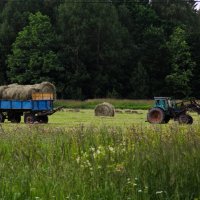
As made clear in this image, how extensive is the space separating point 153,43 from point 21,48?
61.1ft

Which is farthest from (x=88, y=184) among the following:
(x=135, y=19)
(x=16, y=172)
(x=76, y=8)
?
(x=135, y=19)

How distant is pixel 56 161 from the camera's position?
1053 cm

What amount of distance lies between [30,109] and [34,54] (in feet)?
154

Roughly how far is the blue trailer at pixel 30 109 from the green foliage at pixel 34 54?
42379 mm

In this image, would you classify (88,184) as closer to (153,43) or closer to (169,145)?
(169,145)

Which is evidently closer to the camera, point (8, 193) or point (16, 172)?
point (8, 193)

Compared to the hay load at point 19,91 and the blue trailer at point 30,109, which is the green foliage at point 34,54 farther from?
the blue trailer at point 30,109

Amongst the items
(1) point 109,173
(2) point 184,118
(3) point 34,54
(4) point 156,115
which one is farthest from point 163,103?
(3) point 34,54

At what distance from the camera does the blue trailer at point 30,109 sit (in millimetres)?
33406

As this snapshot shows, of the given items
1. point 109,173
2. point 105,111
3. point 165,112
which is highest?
point 109,173

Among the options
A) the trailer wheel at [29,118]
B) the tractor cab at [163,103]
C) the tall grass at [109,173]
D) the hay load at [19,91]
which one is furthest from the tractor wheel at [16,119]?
the tall grass at [109,173]

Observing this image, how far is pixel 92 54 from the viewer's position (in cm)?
8362

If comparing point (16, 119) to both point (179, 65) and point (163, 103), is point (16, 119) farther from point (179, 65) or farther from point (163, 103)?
point (179, 65)

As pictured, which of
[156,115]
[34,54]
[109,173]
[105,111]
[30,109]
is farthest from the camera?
[34,54]
